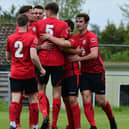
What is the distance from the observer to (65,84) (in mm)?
7480

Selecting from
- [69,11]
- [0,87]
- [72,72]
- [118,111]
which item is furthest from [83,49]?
[69,11]

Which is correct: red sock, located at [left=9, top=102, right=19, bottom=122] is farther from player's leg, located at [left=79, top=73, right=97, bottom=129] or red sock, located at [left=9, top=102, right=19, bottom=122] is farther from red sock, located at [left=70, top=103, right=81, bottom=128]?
player's leg, located at [left=79, top=73, right=97, bottom=129]

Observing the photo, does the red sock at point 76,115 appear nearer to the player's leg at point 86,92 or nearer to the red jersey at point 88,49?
the player's leg at point 86,92

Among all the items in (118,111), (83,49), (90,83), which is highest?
(83,49)

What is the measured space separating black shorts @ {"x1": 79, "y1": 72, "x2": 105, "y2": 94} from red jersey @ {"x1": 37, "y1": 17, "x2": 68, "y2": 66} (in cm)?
80

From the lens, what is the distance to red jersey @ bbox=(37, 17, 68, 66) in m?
7.09

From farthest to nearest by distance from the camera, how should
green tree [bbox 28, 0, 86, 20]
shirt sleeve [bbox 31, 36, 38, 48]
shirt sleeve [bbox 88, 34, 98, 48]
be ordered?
1. green tree [bbox 28, 0, 86, 20]
2. shirt sleeve [bbox 88, 34, 98, 48]
3. shirt sleeve [bbox 31, 36, 38, 48]

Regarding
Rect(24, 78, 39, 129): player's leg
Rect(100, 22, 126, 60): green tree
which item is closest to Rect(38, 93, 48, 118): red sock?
Rect(24, 78, 39, 129): player's leg

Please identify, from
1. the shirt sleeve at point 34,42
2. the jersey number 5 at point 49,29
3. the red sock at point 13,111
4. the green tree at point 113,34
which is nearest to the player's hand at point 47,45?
the jersey number 5 at point 49,29

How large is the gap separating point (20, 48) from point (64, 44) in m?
0.72

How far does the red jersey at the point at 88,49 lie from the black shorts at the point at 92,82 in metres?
0.08

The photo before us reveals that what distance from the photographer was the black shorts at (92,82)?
7.84m

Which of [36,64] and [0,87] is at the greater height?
[36,64]

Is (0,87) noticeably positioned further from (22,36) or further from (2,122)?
(22,36)
